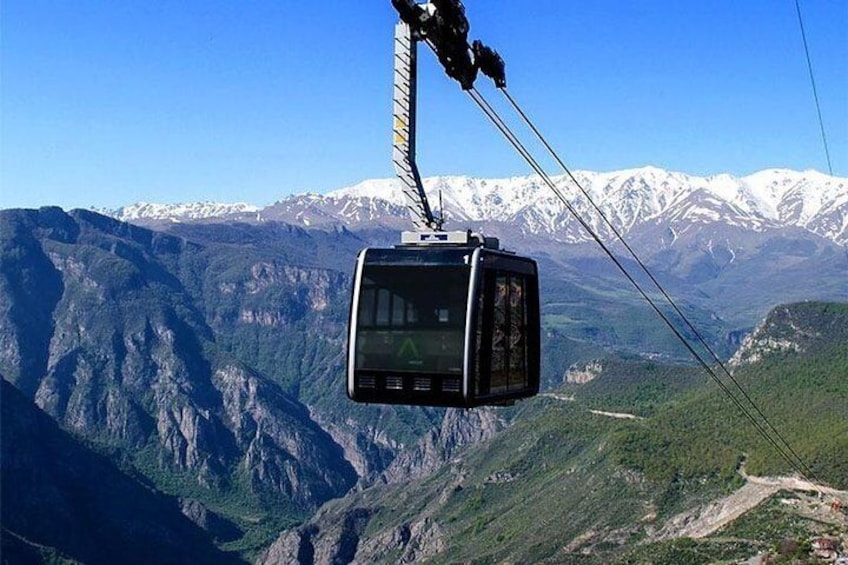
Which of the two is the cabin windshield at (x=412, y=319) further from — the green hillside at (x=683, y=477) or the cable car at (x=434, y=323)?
the green hillside at (x=683, y=477)

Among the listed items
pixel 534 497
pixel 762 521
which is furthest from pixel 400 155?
pixel 534 497

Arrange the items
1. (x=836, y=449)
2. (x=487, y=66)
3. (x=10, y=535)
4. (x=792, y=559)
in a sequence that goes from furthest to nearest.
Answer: (x=10, y=535) < (x=836, y=449) < (x=792, y=559) < (x=487, y=66)

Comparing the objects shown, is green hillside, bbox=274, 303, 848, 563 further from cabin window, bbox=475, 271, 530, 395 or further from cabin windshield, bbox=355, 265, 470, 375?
cabin windshield, bbox=355, 265, 470, 375

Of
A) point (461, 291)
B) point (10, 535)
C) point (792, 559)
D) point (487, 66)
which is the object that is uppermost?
point (487, 66)

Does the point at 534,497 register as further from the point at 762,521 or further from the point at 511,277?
the point at 511,277

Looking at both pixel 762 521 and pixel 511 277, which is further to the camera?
pixel 762 521

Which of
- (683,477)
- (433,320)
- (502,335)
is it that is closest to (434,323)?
(433,320)
